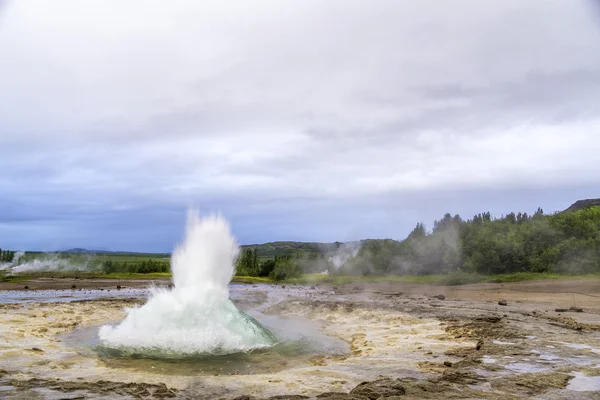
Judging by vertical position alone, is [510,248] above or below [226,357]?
above

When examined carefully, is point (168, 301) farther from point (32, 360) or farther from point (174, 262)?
point (32, 360)

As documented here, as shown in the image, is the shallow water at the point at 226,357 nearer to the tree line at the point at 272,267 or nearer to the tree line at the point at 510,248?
the tree line at the point at 510,248

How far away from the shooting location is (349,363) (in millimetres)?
10367

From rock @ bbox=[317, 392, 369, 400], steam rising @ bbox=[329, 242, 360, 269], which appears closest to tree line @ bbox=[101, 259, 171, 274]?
steam rising @ bbox=[329, 242, 360, 269]

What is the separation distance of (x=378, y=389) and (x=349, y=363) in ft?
8.71

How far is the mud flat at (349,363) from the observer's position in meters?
7.80

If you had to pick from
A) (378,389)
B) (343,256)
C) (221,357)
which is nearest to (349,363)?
(378,389)

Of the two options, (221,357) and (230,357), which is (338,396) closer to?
(230,357)

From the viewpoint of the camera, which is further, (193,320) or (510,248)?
(510,248)

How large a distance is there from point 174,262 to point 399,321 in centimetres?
904

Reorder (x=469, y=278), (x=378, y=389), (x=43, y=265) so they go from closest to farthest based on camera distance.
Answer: (x=378, y=389), (x=469, y=278), (x=43, y=265)

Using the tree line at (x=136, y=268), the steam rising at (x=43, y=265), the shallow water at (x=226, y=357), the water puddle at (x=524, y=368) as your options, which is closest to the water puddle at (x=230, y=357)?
the shallow water at (x=226, y=357)

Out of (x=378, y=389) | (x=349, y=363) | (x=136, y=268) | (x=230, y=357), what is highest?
(x=378, y=389)

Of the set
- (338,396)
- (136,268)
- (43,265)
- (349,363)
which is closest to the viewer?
(338,396)
